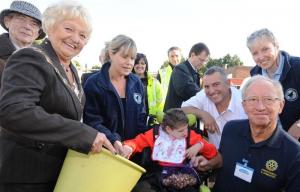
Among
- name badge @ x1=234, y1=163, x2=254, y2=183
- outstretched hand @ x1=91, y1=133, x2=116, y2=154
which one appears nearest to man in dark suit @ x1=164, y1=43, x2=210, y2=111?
name badge @ x1=234, y1=163, x2=254, y2=183

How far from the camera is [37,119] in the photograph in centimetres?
169

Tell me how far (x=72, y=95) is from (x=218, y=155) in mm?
1660

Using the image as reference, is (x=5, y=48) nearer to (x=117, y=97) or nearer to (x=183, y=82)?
(x=117, y=97)

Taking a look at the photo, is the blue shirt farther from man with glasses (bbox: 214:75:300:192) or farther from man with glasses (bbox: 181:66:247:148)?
man with glasses (bbox: 181:66:247:148)

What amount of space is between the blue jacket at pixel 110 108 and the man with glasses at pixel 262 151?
3.04 feet

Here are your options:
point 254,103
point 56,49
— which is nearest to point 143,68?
point 254,103

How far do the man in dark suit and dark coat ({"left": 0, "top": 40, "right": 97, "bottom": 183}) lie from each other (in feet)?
11.5

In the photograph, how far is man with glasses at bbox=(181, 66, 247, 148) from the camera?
3656mm

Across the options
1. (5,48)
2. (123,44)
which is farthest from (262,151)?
(5,48)

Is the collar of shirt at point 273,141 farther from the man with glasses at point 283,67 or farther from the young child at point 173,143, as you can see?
the man with glasses at point 283,67

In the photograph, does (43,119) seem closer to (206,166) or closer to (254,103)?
(254,103)

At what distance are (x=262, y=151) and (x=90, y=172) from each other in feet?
4.51

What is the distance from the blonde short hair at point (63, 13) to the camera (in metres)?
1.99

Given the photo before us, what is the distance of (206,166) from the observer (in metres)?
3.16
